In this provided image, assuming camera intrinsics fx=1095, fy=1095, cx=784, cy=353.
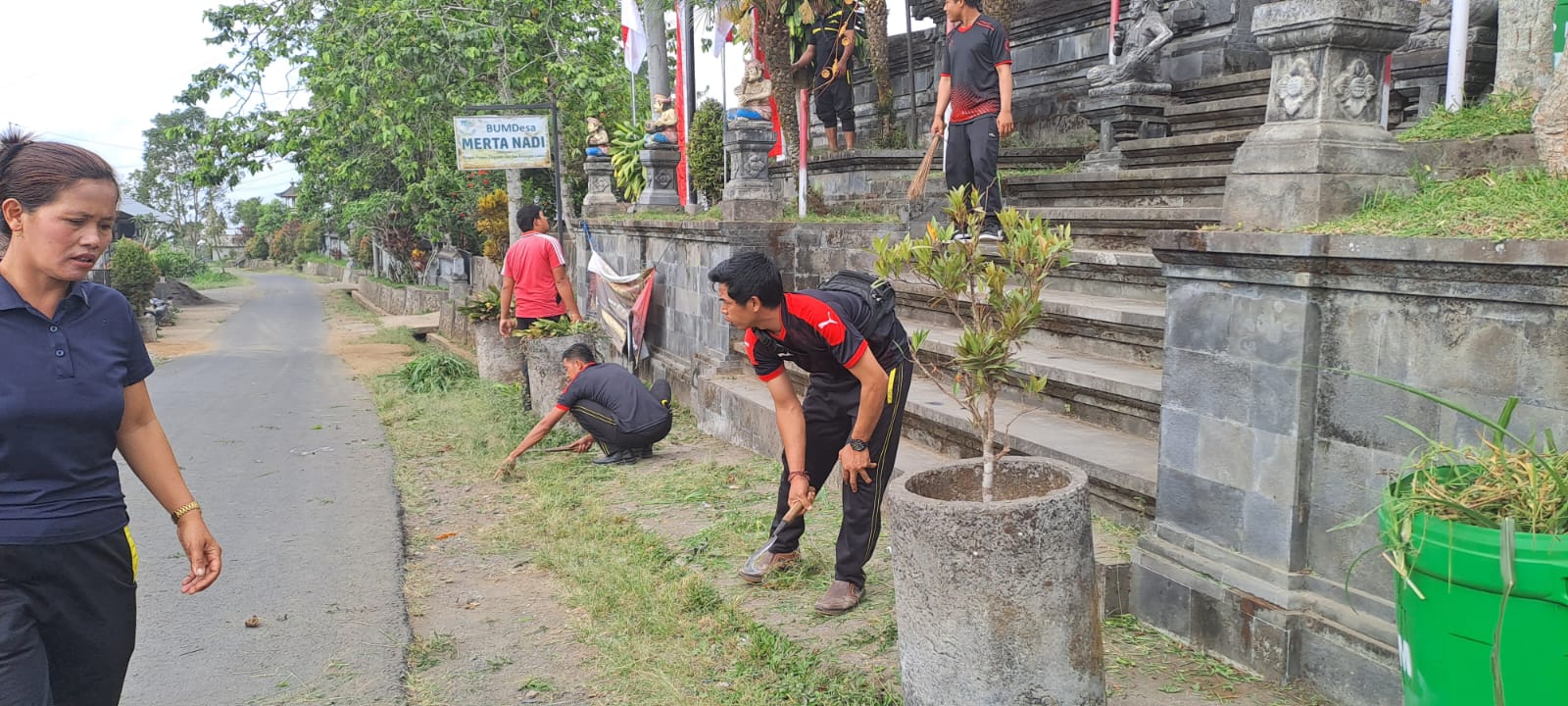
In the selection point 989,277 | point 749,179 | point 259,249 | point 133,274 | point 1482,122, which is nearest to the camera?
point 989,277

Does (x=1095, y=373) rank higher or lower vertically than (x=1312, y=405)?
lower

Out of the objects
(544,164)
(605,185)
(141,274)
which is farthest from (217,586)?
(141,274)

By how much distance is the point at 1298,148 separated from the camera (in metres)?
3.73

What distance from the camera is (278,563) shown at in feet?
19.4

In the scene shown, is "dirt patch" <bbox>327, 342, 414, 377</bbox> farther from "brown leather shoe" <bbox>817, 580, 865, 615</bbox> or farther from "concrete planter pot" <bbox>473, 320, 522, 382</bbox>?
"brown leather shoe" <bbox>817, 580, 865, 615</bbox>

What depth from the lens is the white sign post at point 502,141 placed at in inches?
491

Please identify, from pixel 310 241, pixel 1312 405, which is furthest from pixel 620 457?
pixel 310 241

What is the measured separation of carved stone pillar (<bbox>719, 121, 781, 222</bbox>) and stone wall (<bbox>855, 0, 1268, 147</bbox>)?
3.94 metres

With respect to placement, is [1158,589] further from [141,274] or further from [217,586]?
[141,274]

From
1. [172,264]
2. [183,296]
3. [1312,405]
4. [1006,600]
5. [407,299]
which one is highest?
[1312,405]

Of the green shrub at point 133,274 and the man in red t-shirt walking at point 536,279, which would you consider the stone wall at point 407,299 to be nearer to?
the green shrub at point 133,274

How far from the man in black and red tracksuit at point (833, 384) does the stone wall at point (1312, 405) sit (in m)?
1.07

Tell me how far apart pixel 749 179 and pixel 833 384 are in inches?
197

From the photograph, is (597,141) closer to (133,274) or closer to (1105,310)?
(1105,310)
